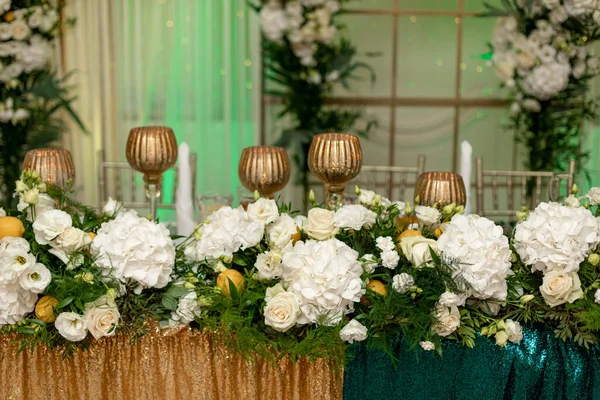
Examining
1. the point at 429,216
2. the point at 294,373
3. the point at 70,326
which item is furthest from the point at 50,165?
the point at 429,216

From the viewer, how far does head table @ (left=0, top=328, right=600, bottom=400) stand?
124 centimetres

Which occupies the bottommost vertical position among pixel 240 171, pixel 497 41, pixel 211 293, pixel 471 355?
pixel 471 355

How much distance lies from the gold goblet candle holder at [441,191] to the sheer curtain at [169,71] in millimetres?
2764

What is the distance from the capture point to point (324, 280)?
1129mm

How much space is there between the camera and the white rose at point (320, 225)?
1.24 m

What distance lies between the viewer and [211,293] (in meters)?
1.20

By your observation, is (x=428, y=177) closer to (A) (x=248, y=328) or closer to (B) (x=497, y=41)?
(A) (x=248, y=328)

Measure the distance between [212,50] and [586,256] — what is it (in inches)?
125

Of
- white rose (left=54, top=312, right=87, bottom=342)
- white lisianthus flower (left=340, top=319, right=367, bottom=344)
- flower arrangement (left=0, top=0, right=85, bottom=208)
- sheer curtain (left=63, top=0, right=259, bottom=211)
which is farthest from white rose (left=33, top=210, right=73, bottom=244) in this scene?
sheer curtain (left=63, top=0, right=259, bottom=211)

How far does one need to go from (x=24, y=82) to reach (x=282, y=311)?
2867mm

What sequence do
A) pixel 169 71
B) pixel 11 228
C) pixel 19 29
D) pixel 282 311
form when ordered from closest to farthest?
pixel 282 311 → pixel 11 228 → pixel 19 29 → pixel 169 71

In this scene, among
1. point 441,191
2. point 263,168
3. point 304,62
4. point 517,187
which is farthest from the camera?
point 517,187

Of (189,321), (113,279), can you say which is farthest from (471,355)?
(113,279)

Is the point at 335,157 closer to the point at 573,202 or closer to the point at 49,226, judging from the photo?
the point at 573,202
